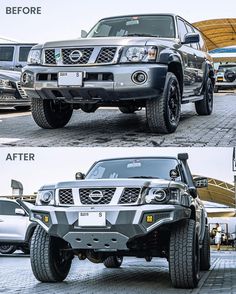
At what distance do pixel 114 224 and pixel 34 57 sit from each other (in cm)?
206

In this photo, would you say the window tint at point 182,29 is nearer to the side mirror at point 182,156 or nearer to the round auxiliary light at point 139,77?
the round auxiliary light at point 139,77

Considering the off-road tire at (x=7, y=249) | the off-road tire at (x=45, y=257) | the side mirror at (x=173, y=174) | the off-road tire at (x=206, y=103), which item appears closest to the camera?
the off-road tire at (x=45, y=257)

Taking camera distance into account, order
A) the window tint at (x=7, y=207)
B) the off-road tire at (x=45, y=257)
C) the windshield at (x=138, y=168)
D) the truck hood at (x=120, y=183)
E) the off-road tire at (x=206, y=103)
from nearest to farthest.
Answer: the truck hood at (x=120, y=183) < the off-road tire at (x=45, y=257) < the windshield at (x=138, y=168) < the off-road tire at (x=206, y=103) < the window tint at (x=7, y=207)

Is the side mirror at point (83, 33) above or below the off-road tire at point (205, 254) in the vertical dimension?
above

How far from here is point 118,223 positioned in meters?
4.27

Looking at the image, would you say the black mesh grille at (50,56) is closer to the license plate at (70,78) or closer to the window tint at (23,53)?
the license plate at (70,78)

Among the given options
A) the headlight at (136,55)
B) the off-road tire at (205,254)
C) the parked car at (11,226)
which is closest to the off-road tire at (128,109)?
the headlight at (136,55)

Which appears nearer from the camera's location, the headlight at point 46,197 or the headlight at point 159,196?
the headlight at point 159,196

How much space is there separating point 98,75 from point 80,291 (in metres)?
1.89

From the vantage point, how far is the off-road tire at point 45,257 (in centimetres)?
468

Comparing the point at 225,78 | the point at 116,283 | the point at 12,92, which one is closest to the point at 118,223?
the point at 116,283

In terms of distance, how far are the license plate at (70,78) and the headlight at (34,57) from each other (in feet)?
1.20

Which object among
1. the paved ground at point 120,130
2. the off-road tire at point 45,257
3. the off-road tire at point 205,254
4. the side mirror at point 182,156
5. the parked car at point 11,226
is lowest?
the parked car at point 11,226

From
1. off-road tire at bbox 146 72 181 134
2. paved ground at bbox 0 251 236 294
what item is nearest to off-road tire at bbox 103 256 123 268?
paved ground at bbox 0 251 236 294
